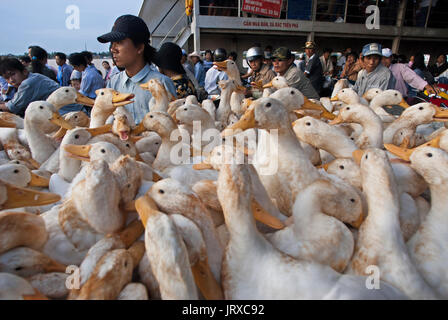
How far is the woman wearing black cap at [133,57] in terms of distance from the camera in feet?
9.08

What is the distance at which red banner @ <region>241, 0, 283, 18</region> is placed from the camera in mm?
12873

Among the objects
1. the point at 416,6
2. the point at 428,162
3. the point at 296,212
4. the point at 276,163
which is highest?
the point at 416,6

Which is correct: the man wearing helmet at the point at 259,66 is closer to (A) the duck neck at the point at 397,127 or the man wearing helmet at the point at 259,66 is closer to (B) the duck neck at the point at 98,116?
(A) the duck neck at the point at 397,127

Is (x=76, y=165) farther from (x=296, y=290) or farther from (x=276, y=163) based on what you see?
(x=296, y=290)

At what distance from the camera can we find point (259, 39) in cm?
1540

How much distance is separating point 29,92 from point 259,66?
3.88 meters

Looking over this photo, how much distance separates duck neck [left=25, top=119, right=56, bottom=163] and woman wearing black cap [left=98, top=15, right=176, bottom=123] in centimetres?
101

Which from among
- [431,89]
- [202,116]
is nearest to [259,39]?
[431,89]

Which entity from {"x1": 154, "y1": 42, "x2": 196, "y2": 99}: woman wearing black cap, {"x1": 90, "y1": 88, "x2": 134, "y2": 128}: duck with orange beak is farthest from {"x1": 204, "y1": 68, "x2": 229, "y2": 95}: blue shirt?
{"x1": 90, "y1": 88, "x2": 134, "y2": 128}: duck with orange beak

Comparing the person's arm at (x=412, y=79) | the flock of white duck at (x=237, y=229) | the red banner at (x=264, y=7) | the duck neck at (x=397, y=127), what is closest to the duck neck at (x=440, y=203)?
the flock of white duck at (x=237, y=229)

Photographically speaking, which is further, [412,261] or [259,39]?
[259,39]

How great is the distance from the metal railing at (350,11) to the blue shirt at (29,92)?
11237 mm

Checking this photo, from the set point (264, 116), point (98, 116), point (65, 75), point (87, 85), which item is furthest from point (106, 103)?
point (65, 75)
